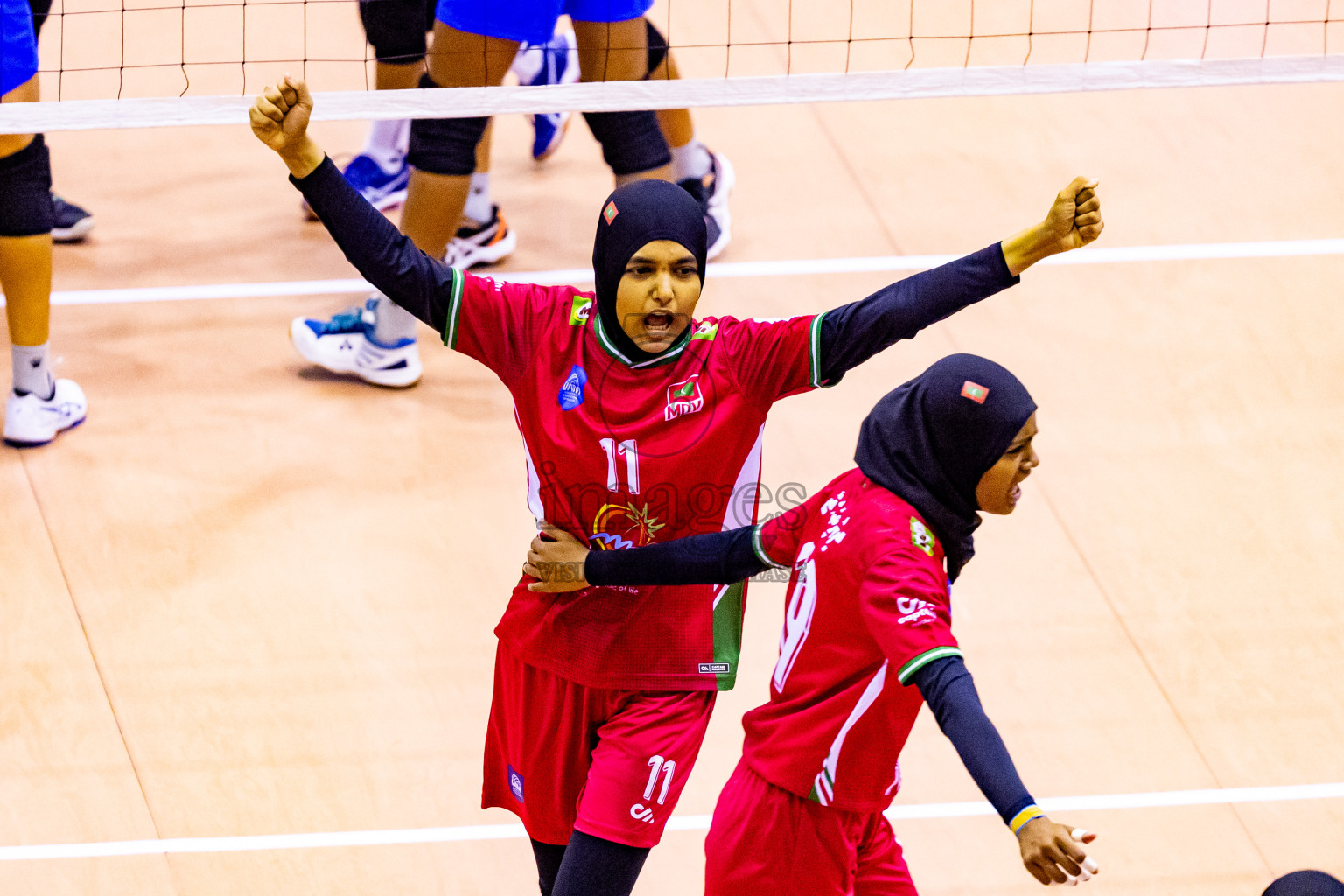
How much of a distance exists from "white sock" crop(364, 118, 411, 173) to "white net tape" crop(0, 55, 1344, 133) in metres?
2.13

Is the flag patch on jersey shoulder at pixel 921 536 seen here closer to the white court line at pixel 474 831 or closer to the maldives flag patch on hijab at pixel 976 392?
the maldives flag patch on hijab at pixel 976 392

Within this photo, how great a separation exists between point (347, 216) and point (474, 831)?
1.74m

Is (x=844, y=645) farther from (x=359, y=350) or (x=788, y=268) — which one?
(x=788, y=268)

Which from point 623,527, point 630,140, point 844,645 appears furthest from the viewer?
point 630,140

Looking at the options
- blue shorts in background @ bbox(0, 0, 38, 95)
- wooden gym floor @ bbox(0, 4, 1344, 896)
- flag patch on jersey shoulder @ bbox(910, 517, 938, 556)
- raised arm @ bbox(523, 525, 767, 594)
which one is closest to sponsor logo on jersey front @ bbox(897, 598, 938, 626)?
flag patch on jersey shoulder @ bbox(910, 517, 938, 556)

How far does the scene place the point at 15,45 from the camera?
4.68 metres

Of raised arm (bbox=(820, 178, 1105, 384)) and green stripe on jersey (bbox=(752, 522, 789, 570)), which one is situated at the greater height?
raised arm (bbox=(820, 178, 1105, 384))

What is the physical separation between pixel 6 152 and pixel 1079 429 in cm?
358

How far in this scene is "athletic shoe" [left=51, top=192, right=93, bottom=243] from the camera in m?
6.30

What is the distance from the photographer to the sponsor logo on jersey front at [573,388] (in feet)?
10.4

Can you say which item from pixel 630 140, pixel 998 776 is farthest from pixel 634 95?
pixel 998 776

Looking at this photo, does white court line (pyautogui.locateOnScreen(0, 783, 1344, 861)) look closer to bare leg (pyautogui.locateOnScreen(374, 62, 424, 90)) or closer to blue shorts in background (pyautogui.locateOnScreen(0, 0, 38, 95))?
blue shorts in background (pyautogui.locateOnScreen(0, 0, 38, 95))

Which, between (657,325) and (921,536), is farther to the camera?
(657,325)

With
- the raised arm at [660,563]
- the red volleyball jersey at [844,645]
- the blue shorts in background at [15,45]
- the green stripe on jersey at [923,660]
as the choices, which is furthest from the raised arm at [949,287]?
the blue shorts in background at [15,45]
